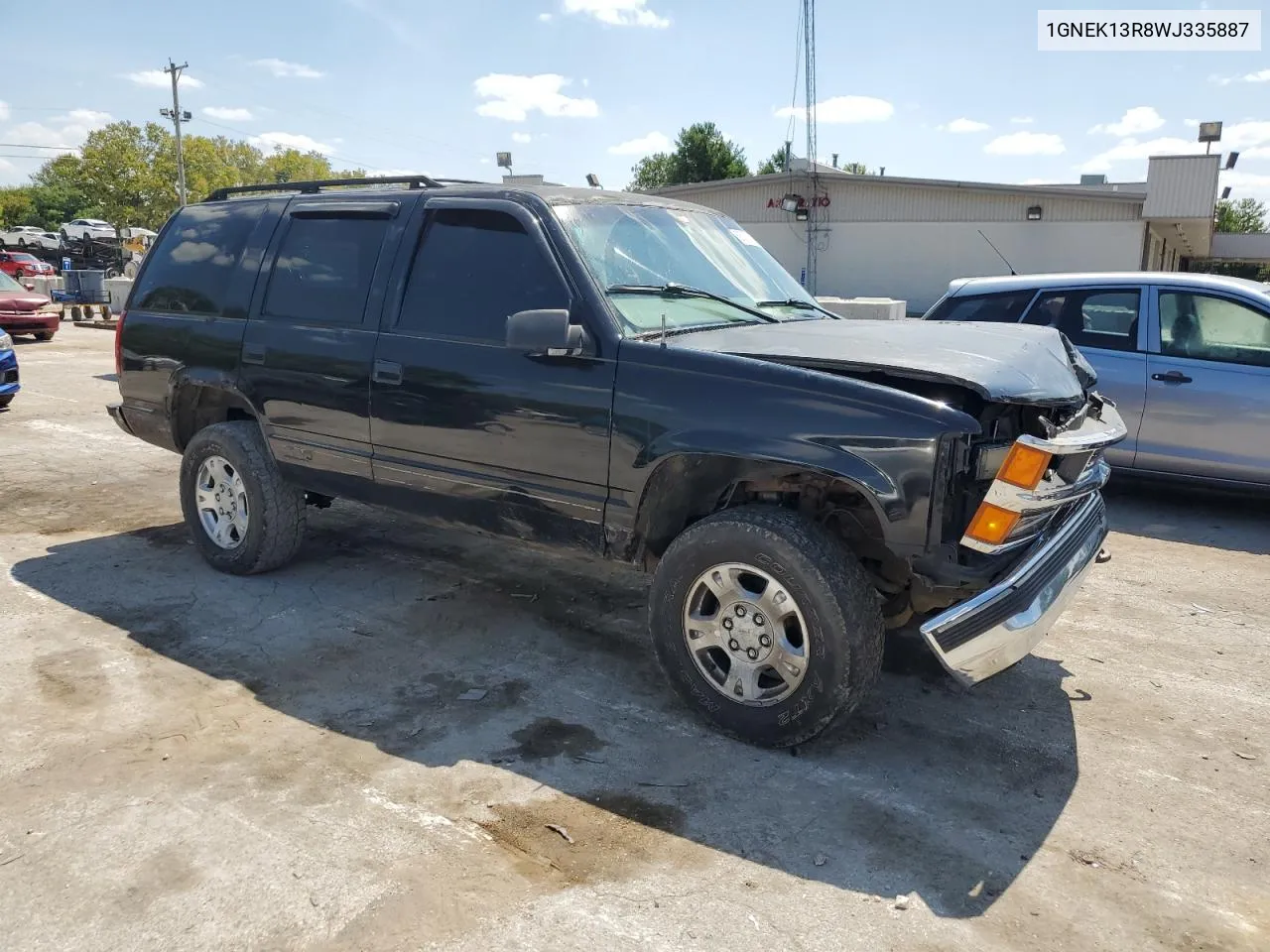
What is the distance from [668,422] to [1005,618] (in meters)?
1.38

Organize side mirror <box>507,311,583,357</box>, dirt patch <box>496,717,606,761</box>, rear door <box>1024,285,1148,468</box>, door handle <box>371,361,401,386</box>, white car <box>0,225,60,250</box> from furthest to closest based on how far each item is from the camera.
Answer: white car <box>0,225,60,250</box>, rear door <box>1024,285,1148,468</box>, door handle <box>371,361,401,386</box>, side mirror <box>507,311,583,357</box>, dirt patch <box>496,717,606,761</box>

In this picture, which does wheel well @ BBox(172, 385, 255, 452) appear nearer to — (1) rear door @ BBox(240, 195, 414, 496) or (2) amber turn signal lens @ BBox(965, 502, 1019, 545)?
(1) rear door @ BBox(240, 195, 414, 496)

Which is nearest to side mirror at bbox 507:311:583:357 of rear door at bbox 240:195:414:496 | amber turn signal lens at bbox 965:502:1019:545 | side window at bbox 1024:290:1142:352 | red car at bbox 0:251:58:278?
rear door at bbox 240:195:414:496

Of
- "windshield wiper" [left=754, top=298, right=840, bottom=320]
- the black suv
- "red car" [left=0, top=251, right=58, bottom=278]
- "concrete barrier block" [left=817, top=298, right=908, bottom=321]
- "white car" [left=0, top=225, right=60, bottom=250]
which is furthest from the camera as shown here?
"white car" [left=0, top=225, right=60, bottom=250]

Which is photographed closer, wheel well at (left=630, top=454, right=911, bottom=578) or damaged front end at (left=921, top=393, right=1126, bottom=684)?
damaged front end at (left=921, top=393, right=1126, bottom=684)

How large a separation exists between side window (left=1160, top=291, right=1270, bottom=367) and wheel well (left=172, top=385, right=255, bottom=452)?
6.48m

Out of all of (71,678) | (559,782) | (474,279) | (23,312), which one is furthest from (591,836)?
(23,312)

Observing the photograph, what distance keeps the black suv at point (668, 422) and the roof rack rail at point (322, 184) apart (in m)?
0.02

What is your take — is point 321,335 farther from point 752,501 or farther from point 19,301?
point 19,301

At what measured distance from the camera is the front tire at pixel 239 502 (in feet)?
17.2

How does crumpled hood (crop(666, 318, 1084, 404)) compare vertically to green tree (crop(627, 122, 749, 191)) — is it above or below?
below

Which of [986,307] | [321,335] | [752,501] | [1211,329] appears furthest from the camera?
[986,307]

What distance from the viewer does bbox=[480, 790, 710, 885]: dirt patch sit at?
2861 mm

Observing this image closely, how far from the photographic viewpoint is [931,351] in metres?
3.55
